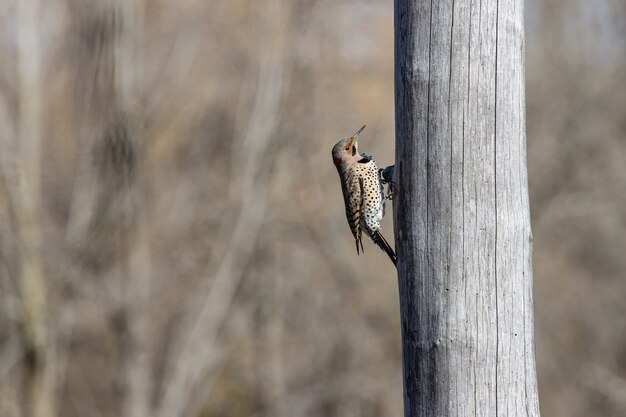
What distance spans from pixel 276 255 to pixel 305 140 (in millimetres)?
1684

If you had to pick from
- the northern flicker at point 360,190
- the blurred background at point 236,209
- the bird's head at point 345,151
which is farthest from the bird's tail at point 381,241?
the blurred background at point 236,209

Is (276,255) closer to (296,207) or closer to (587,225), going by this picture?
(296,207)

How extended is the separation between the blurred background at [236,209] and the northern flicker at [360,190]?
181 inches

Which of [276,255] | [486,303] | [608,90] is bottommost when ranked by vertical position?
[276,255]

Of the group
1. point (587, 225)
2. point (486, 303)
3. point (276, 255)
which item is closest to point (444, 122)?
point (486, 303)

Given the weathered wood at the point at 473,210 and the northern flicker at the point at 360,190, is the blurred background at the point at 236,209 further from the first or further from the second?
the weathered wood at the point at 473,210

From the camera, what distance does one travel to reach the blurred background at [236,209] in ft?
28.6

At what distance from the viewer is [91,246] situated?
873cm

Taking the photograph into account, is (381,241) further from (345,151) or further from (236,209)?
(236,209)

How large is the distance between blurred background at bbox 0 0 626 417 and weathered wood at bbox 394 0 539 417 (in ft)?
21.4

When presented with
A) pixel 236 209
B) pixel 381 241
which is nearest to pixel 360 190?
pixel 381 241

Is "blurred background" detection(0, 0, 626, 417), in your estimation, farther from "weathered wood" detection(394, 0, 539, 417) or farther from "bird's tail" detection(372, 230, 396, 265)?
"weathered wood" detection(394, 0, 539, 417)

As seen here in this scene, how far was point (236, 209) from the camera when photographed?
9.69 m

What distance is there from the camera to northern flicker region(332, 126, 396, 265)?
173 inches
